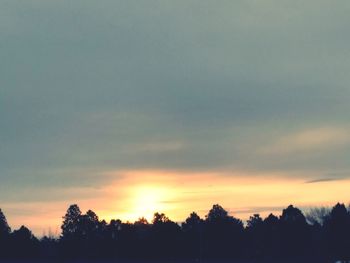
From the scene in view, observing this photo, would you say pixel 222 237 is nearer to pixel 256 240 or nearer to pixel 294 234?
pixel 256 240

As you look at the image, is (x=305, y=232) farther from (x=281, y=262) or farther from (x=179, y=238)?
(x=179, y=238)

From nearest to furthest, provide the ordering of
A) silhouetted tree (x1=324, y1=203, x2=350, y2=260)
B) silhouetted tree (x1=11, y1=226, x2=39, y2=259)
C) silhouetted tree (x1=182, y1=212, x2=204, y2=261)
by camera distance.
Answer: silhouetted tree (x1=324, y1=203, x2=350, y2=260), silhouetted tree (x1=11, y1=226, x2=39, y2=259), silhouetted tree (x1=182, y1=212, x2=204, y2=261)

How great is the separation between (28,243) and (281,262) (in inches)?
1596

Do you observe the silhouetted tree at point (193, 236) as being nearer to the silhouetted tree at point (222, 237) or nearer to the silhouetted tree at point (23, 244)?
the silhouetted tree at point (222, 237)

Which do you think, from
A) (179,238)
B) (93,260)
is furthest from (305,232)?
(93,260)

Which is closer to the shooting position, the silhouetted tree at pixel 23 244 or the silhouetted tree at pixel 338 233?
the silhouetted tree at pixel 338 233

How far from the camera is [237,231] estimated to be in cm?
12456

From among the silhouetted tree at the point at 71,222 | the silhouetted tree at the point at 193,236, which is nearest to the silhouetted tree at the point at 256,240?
the silhouetted tree at the point at 193,236

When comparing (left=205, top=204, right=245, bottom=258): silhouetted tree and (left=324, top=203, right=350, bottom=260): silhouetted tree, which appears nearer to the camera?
(left=324, top=203, right=350, bottom=260): silhouetted tree

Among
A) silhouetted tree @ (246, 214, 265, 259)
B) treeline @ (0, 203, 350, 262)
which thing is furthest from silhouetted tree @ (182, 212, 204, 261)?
silhouetted tree @ (246, 214, 265, 259)

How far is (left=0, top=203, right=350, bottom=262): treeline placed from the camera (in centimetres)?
11781

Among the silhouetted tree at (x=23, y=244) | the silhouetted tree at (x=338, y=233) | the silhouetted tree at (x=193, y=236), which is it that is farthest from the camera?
the silhouetted tree at (x=193, y=236)

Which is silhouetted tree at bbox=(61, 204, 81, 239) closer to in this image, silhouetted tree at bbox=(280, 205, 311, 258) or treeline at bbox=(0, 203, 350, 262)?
treeline at bbox=(0, 203, 350, 262)

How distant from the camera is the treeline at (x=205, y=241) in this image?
387 feet
